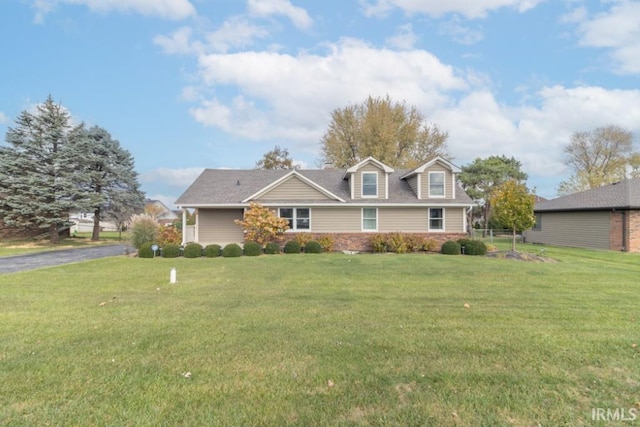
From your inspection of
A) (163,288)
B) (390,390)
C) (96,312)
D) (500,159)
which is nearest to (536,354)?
(390,390)

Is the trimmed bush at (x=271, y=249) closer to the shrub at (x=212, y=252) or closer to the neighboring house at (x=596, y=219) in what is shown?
the shrub at (x=212, y=252)

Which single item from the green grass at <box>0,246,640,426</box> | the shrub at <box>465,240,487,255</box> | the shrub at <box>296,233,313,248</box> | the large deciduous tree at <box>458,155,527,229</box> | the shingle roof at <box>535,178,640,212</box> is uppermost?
the large deciduous tree at <box>458,155,527,229</box>

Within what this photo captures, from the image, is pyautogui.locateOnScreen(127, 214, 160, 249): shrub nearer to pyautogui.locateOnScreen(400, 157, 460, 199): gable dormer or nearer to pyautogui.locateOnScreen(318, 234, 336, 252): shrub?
pyautogui.locateOnScreen(318, 234, 336, 252): shrub

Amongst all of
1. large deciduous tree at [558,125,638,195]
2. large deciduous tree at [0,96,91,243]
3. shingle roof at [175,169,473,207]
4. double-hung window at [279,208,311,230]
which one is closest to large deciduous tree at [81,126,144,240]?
large deciduous tree at [0,96,91,243]

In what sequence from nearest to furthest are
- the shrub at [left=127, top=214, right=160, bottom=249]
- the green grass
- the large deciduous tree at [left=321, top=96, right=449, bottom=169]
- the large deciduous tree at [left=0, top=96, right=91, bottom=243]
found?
the green grass → the shrub at [left=127, top=214, right=160, bottom=249] → the large deciduous tree at [left=0, top=96, right=91, bottom=243] → the large deciduous tree at [left=321, top=96, right=449, bottom=169]

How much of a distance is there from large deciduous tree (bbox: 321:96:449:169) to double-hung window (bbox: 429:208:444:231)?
1530 centimetres

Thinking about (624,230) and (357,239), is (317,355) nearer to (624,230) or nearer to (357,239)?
Answer: (357,239)

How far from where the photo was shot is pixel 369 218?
59.6ft

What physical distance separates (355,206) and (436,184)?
4779 mm

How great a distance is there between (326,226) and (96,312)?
13.1 meters

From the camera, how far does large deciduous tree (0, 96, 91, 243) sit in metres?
22.2

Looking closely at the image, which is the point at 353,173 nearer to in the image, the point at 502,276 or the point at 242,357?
the point at 502,276

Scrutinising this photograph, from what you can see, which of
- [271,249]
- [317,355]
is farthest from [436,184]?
[317,355]

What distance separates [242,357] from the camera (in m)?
3.93
